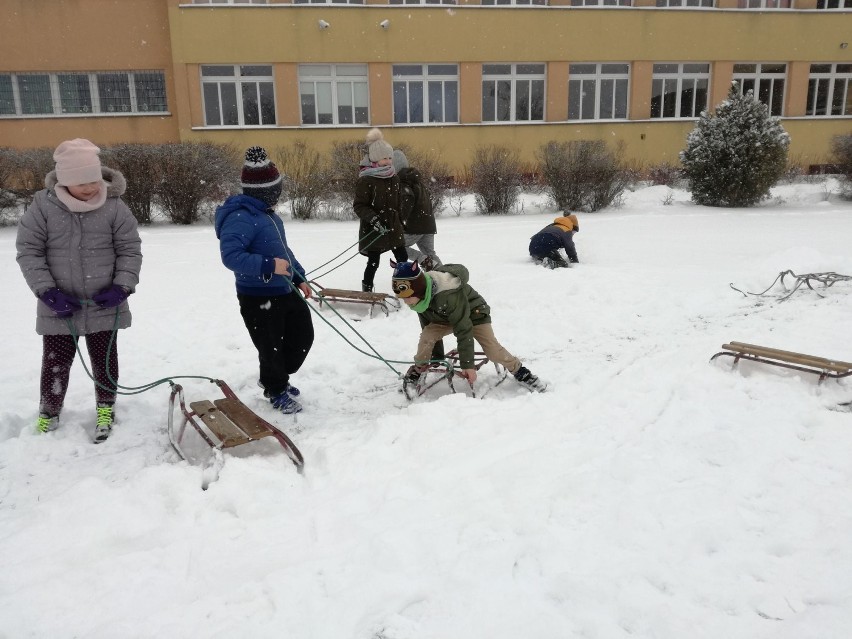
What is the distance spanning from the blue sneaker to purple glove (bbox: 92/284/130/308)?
1.16m

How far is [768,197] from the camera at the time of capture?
13.5 metres

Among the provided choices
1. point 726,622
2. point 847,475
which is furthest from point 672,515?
point 847,475

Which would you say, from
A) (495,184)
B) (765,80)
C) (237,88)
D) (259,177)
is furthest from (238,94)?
(765,80)

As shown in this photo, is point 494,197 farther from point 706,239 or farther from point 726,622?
point 726,622

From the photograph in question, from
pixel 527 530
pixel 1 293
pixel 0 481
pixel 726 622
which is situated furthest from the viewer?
pixel 1 293

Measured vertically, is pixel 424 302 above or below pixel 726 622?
above

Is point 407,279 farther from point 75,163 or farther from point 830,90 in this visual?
point 830,90

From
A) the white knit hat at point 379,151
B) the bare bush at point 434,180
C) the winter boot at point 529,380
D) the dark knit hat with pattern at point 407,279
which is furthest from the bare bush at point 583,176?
the dark knit hat with pattern at point 407,279

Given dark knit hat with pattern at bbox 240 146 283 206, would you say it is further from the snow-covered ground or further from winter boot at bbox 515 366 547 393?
winter boot at bbox 515 366 547 393

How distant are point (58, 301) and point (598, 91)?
18.6m

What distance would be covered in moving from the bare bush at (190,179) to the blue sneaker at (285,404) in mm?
8208

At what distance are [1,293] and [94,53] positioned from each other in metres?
14.2

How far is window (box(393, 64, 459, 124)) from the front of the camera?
18.3 m

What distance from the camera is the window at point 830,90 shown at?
19.9 metres
